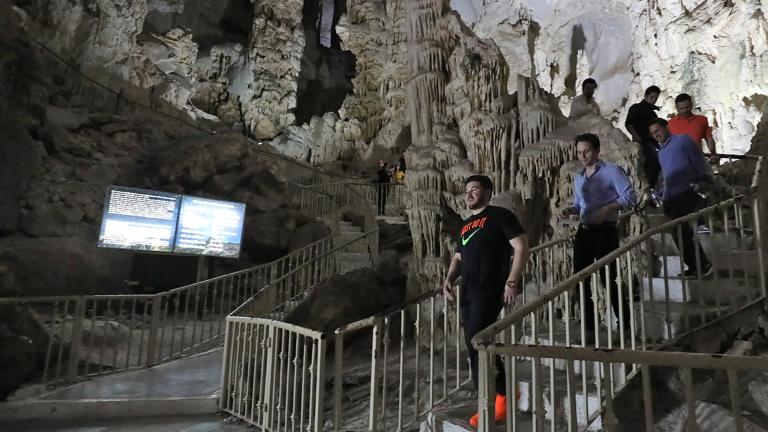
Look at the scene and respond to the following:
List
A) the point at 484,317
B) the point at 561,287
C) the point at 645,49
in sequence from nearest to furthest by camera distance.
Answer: the point at 561,287 < the point at 484,317 < the point at 645,49

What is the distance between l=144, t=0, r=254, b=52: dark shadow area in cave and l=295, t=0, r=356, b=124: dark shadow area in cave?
10.9 feet

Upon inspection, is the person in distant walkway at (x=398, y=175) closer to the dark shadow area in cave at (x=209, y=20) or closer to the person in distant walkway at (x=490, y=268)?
the dark shadow area in cave at (x=209, y=20)

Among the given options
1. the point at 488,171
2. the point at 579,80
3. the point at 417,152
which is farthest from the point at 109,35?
the point at 579,80

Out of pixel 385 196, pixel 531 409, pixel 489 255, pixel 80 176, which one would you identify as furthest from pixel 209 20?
pixel 531 409

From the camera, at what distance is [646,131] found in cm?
610

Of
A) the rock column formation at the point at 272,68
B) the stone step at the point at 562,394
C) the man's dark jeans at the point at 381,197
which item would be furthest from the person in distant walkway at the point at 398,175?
the stone step at the point at 562,394

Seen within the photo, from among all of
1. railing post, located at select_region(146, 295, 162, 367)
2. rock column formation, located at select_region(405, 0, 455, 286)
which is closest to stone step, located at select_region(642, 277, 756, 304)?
rock column formation, located at select_region(405, 0, 455, 286)

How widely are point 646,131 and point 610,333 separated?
384 cm

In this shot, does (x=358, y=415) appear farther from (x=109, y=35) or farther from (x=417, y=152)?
(x=109, y=35)

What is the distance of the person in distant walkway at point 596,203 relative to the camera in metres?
3.72

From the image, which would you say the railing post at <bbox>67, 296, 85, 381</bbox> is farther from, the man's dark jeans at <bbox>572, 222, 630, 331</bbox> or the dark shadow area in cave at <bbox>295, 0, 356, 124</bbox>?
the dark shadow area in cave at <bbox>295, 0, 356, 124</bbox>

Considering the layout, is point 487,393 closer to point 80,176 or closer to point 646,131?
point 646,131

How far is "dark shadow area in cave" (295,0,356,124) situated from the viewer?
83.3ft

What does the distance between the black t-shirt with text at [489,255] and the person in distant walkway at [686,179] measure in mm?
2172
